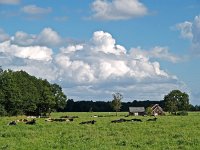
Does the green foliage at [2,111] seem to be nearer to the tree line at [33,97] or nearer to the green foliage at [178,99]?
the tree line at [33,97]

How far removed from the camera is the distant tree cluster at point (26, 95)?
107125 millimetres

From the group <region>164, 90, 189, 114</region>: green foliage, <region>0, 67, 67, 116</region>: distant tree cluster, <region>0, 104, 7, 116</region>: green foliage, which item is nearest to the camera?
<region>0, 104, 7, 116</region>: green foliage

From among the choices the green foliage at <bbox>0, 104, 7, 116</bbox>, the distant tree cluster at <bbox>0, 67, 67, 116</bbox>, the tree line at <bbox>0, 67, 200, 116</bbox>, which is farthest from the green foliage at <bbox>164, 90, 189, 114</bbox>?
the green foliage at <bbox>0, 104, 7, 116</bbox>

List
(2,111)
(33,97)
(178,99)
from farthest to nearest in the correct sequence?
1. (178,99)
2. (33,97)
3. (2,111)

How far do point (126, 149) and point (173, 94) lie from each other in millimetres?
128168

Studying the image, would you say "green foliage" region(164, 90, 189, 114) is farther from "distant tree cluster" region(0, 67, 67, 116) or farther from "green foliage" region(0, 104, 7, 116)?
"green foliage" region(0, 104, 7, 116)

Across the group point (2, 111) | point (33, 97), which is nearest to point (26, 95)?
point (33, 97)

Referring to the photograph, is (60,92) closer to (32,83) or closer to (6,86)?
(32,83)

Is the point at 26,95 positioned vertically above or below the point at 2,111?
above

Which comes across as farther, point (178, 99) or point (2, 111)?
point (178, 99)

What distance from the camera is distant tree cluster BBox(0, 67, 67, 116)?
107125 millimetres

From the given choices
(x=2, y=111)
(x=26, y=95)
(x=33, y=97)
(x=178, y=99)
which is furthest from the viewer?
(x=178, y=99)

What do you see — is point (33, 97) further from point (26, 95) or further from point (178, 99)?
point (178, 99)

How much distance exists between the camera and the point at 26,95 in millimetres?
114125
